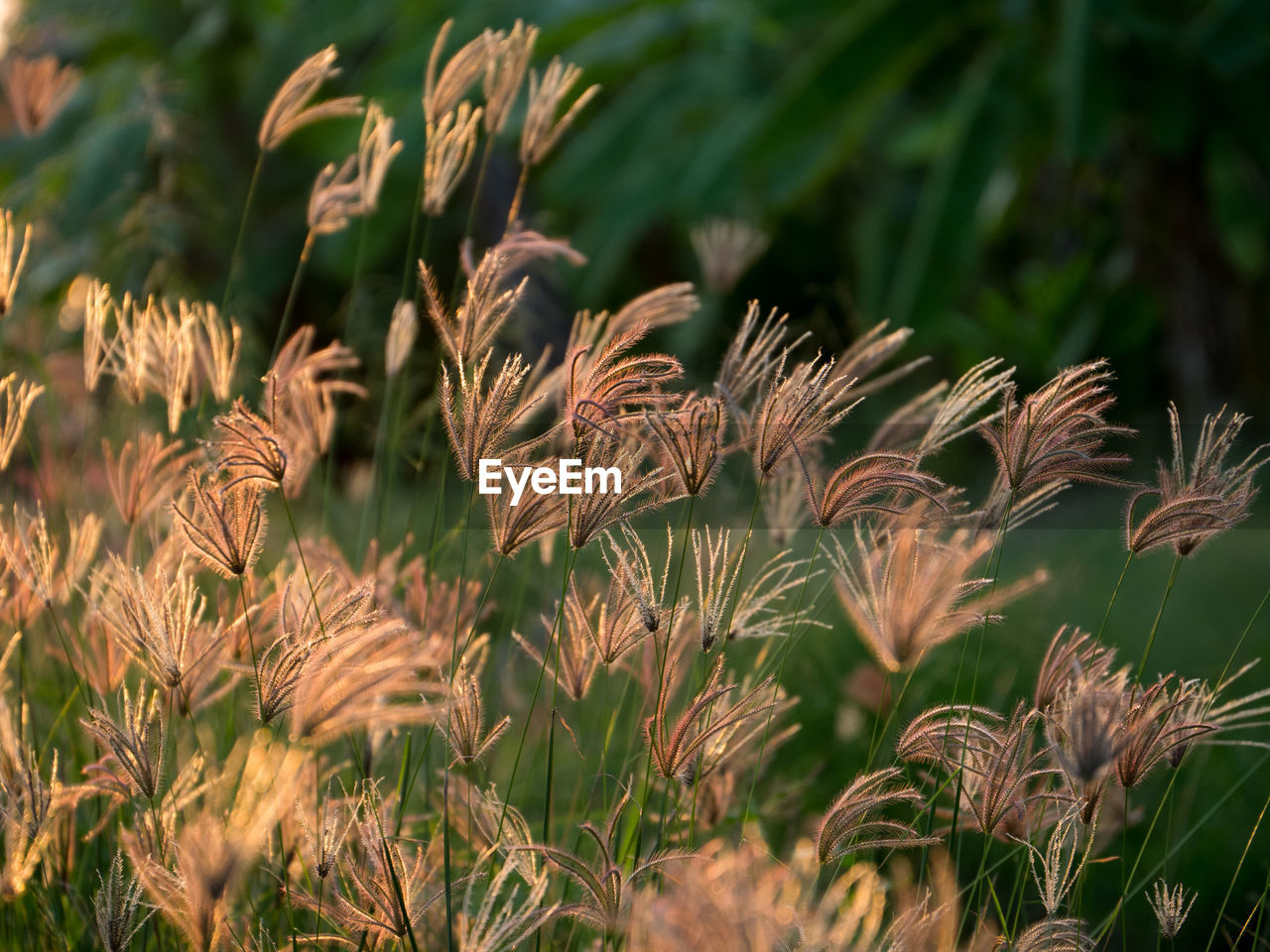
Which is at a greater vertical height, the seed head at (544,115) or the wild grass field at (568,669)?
the seed head at (544,115)

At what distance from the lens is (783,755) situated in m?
2.33

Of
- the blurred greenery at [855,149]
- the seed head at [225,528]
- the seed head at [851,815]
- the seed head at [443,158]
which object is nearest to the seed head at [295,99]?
the seed head at [443,158]

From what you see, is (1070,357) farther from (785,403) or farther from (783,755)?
(785,403)

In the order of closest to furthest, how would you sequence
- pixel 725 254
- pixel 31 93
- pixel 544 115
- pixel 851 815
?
pixel 851 815, pixel 544 115, pixel 31 93, pixel 725 254

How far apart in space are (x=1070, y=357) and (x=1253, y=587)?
468 cm

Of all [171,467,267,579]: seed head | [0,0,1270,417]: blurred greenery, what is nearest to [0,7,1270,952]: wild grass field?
[171,467,267,579]: seed head

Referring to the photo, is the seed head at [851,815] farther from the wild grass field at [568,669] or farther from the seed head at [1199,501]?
the seed head at [1199,501]

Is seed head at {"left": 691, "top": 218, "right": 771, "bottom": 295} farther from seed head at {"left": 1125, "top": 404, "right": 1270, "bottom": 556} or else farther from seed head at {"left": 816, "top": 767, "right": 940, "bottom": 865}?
seed head at {"left": 816, "top": 767, "right": 940, "bottom": 865}

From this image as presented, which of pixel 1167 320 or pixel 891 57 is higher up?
pixel 891 57

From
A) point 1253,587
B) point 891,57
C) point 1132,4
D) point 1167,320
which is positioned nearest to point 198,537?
point 1253,587

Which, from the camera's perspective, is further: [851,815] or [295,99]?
[295,99]

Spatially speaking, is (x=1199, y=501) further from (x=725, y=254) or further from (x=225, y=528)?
(x=725, y=254)

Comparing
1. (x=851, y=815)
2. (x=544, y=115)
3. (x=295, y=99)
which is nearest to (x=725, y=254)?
(x=544, y=115)

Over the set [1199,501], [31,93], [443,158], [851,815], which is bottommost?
[851,815]
